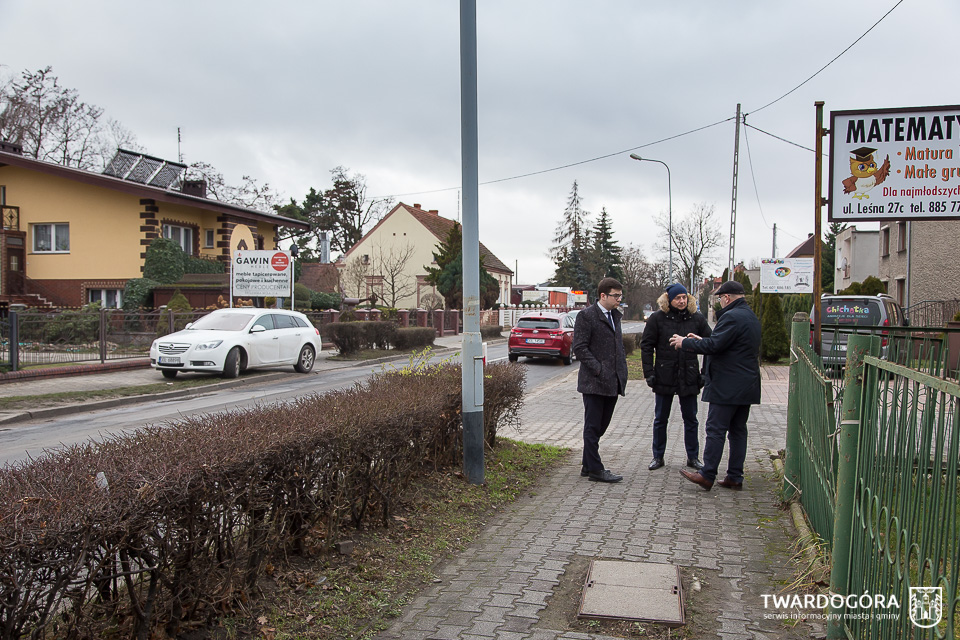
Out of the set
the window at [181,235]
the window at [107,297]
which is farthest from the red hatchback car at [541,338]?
the window at [107,297]

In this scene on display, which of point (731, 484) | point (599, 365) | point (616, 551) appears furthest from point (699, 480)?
point (616, 551)

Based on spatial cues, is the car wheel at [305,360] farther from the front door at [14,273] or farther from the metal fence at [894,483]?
the front door at [14,273]

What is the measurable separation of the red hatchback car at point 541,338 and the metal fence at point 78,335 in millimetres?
9793

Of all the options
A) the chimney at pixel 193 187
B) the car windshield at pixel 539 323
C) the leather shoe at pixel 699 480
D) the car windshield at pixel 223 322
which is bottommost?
the leather shoe at pixel 699 480

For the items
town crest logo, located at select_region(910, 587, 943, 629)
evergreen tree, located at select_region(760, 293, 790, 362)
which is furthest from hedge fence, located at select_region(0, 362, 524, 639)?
evergreen tree, located at select_region(760, 293, 790, 362)

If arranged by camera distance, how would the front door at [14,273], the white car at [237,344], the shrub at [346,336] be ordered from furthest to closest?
the front door at [14,273]
the shrub at [346,336]
the white car at [237,344]

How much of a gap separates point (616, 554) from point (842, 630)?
5.26ft

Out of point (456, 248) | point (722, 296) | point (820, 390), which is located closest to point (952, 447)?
point (820, 390)

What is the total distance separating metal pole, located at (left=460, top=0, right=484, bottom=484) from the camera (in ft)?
20.8

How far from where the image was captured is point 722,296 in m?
6.55

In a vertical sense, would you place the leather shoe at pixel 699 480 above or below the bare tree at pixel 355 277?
below

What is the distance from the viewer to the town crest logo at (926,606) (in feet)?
6.85

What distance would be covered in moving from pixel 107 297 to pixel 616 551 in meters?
31.4

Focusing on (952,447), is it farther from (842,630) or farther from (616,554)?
(616,554)
